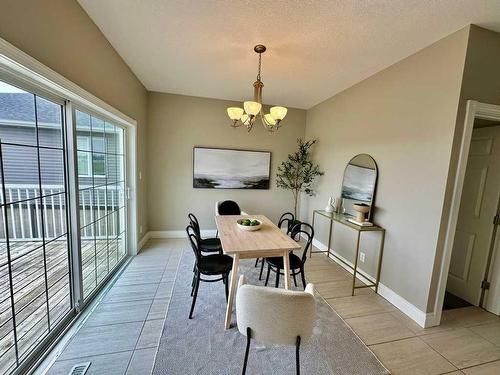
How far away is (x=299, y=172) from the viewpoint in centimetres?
436

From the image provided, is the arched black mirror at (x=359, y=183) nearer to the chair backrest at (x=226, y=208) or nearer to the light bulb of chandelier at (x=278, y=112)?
the light bulb of chandelier at (x=278, y=112)

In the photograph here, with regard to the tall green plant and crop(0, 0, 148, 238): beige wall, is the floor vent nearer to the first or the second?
crop(0, 0, 148, 238): beige wall

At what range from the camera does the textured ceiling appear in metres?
1.61

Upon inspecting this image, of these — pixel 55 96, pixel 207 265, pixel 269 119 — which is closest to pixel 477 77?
pixel 269 119

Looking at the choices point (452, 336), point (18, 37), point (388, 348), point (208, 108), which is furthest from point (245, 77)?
point (452, 336)

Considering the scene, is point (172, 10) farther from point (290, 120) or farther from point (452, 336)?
point (452, 336)

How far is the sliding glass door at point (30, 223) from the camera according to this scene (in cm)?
125

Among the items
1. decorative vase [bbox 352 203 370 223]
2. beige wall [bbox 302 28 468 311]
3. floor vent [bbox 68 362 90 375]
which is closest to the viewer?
floor vent [bbox 68 362 90 375]

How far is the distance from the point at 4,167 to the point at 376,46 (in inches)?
125

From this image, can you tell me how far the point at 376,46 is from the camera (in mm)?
2096

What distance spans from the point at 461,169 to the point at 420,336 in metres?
1.59

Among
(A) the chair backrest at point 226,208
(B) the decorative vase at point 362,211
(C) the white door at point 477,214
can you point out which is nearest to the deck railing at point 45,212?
(A) the chair backrest at point 226,208

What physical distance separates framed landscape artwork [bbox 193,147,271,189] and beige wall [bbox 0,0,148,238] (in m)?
1.54

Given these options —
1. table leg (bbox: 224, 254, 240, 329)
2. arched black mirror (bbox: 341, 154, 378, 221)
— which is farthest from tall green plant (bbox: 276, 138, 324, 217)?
table leg (bbox: 224, 254, 240, 329)
